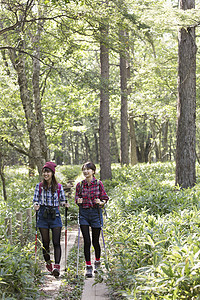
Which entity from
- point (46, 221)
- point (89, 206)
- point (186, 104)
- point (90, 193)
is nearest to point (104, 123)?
point (186, 104)

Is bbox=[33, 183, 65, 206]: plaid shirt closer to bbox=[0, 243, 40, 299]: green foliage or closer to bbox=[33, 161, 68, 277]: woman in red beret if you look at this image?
bbox=[33, 161, 68, 277]: woman in red beret

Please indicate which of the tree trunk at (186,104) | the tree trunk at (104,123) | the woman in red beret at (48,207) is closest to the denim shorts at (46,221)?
the woman in red beret at (48,207)

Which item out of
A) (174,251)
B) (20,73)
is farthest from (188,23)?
(174,251)

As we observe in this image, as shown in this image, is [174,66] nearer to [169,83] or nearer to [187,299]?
[169,83]

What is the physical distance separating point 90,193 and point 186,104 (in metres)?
5.38

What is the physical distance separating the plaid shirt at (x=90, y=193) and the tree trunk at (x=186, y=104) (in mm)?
4712

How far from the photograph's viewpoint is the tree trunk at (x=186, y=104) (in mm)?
10016

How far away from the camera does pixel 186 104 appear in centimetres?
1011

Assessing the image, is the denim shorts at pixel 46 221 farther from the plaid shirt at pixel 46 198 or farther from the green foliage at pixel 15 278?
the green foliage at pixel 15 278

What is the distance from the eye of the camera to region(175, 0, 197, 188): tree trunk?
10.0 meters

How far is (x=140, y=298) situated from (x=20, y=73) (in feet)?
28.5

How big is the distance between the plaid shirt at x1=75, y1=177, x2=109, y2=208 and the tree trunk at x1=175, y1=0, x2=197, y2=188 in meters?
4.71

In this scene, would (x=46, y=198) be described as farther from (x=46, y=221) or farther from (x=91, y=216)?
(x=91, y=216)

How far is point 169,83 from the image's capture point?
1927cm
